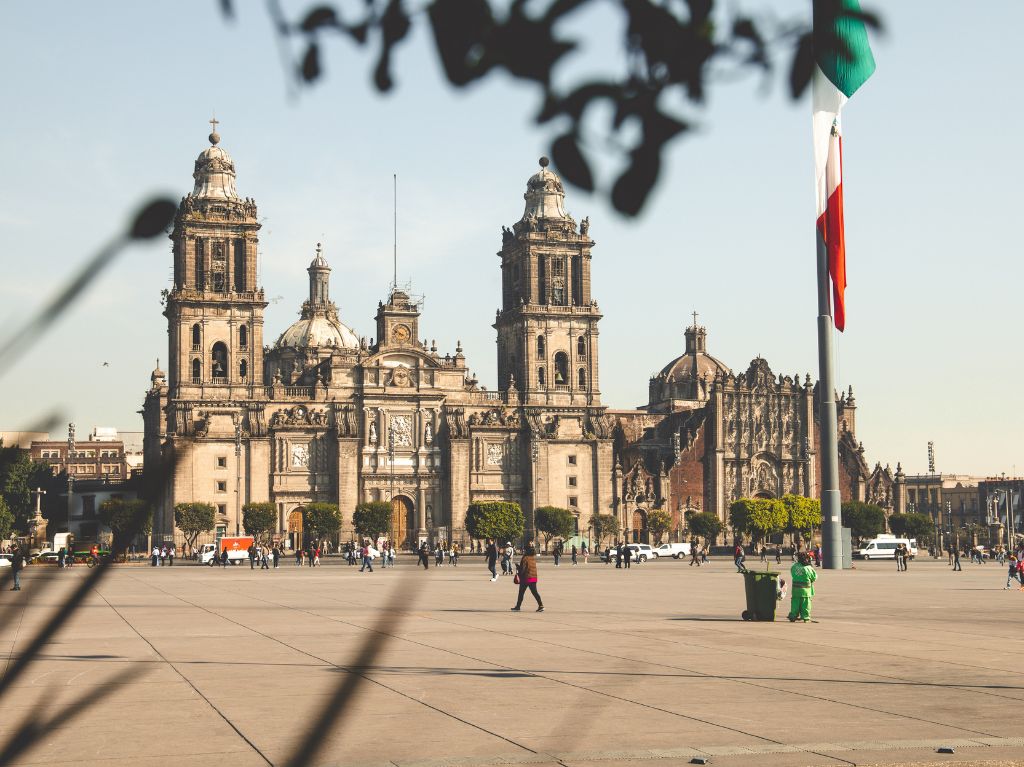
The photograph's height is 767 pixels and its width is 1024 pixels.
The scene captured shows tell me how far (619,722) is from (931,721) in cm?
279

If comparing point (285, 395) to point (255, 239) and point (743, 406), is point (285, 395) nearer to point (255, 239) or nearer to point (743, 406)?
point (255, 239)

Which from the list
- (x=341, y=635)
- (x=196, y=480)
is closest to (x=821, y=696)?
(x=341, y=635)

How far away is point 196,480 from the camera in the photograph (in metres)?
95.9

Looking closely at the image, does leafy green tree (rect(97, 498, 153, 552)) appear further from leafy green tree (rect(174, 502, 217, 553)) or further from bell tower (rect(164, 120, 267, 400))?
bell tower (rect(164, 120, 267, 400))

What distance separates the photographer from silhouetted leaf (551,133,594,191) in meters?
3.24

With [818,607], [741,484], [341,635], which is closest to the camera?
Answer: [341,635]

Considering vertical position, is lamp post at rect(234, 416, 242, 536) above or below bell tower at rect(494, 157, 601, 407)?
below

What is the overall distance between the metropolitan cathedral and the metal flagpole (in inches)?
2048

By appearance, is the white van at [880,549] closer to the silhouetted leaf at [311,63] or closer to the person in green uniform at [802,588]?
the person in green uniform at [802,588]

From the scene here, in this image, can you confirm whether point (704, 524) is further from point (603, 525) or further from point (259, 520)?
point (259, 520)

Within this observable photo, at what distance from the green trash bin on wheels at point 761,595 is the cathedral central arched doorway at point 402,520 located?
7541 cm

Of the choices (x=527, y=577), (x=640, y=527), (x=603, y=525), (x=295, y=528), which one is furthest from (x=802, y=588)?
(x=640, y=527)

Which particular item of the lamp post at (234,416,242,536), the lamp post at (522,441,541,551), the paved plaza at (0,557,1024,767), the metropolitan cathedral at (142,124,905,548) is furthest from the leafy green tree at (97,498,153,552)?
the lamp post at (522,441,541,551)

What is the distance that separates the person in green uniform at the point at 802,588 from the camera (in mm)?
25359
